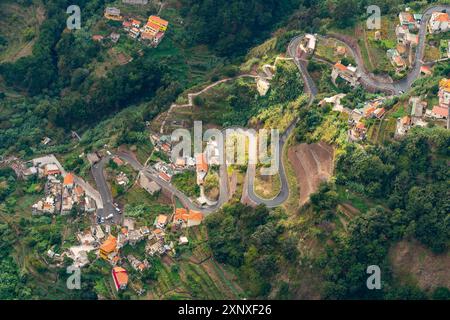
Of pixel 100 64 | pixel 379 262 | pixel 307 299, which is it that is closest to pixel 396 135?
pixel 379 262

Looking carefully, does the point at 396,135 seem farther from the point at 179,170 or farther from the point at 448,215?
the point at 179,170

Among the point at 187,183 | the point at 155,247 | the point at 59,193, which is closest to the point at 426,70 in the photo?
the point at 187,183

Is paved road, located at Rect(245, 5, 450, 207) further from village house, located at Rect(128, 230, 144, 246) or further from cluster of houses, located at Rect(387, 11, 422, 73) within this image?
village house, located at Rect(128, 230, 144, 246)

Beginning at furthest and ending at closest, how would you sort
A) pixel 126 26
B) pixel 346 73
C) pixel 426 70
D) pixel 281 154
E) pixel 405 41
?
pixel 126 26 → pixel 405 41 → pixel 346 73 → pixel 426 70 → pixel 281 154

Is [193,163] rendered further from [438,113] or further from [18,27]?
[18,27]

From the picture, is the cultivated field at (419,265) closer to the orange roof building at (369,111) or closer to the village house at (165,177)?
the orange roof building at (369,111)

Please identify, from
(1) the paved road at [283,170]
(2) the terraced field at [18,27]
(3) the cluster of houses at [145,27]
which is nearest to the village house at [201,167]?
(1) the paved road at [283,170]

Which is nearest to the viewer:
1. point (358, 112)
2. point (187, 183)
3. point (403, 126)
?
point (403, 126)
